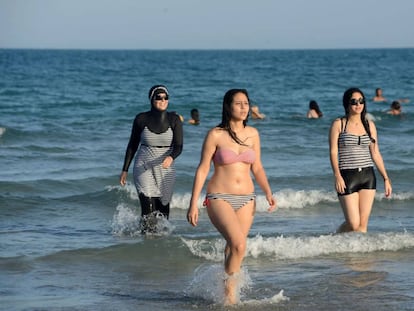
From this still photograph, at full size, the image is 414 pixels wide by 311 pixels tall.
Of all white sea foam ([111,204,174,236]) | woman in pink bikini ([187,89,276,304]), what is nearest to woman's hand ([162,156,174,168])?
white sea foam ([111,204,174,236])

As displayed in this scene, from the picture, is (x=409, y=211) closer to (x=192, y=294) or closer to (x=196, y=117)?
(x=192, y=294)

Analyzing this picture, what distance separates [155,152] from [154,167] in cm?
16

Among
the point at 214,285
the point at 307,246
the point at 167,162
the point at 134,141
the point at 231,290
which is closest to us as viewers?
the point at 231,290

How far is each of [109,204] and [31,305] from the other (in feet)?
18.5

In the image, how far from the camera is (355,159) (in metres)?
8.70

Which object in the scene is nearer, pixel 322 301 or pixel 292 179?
pixel 322 301

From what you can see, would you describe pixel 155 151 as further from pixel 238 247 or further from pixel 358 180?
pixel 238 247

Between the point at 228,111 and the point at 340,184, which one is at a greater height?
the point at 228,111

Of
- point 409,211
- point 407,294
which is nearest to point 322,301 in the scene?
point 407,294

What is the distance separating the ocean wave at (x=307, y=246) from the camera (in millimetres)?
9023

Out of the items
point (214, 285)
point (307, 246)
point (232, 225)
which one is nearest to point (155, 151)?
point (307, 246)

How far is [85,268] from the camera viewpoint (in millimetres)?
8625

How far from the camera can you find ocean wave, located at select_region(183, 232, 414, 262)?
9023 millimetres

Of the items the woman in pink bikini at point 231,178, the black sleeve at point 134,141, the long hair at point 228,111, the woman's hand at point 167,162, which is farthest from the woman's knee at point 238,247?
the black sleeve at point 134,141
